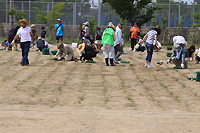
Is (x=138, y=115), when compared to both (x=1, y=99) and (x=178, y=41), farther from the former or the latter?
(x=178, y=41)

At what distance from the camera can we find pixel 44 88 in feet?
Answer: 28.6

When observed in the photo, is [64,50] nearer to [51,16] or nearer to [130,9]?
[130,9]

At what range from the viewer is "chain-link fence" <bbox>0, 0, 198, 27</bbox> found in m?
32.6

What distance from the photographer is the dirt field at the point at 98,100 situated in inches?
216

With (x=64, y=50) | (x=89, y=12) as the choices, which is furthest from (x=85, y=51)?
(x=89, y=12)

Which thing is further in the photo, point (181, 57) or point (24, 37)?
point (24, 37)

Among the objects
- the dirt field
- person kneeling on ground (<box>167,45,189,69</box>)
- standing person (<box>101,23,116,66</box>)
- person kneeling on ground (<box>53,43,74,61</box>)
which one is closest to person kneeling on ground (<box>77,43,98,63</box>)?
person kneeling on ground (<box>53,43,74,61</box>)

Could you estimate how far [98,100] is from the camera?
750cm

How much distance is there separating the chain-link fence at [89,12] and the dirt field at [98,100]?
2059 cm

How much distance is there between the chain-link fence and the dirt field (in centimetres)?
2059

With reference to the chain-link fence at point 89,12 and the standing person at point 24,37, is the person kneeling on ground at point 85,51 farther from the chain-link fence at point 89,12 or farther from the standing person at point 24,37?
the chain-link fence at point 89,12

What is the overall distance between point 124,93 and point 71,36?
25.6 m

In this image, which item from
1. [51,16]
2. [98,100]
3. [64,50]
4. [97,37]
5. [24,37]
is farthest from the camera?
[51,16]

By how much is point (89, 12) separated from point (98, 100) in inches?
1047
